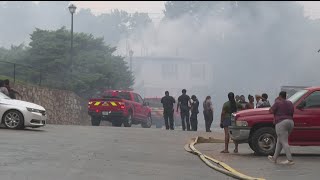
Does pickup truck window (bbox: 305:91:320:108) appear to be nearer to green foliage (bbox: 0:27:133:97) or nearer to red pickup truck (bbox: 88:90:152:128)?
red pickup truck (bbox: 88:90:152:128)

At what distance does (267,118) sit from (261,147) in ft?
2.40

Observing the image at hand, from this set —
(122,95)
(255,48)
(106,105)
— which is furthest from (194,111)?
(255,48)

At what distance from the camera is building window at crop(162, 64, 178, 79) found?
297 ft

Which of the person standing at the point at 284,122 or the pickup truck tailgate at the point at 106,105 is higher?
the pickup truck tailgate at the point at 106,105

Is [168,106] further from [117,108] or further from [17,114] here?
[17,114]

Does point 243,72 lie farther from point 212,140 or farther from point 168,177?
point 168,177

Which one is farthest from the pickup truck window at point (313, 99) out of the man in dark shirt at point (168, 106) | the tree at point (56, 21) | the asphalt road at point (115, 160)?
the tree at point (56, 21)

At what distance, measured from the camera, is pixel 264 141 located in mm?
15523

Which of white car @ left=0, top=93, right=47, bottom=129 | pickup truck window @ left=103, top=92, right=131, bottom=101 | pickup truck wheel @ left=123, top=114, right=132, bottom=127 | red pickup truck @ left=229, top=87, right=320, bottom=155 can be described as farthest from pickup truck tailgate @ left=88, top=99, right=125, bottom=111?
red pickup truck @ left=229, top=87, right=320, bottom=155

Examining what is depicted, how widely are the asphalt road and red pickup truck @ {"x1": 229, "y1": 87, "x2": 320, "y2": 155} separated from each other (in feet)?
1.45

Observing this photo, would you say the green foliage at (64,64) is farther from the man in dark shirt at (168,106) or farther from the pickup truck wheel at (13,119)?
the pickup truck wheel at (13,119)

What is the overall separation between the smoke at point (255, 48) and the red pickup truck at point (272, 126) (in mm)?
47338

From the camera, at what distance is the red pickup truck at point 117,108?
97.7 ft

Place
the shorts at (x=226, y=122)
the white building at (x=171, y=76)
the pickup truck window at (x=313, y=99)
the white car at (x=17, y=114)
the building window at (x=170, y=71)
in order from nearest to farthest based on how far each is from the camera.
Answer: the pickup truck window at (x=313, y=99)
the shorts at (x=226, y=122)
the white car at (x=17, y=114)
the white building at (x=171, y=76)
the building window at (x=170, y=71)
